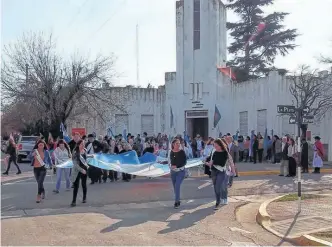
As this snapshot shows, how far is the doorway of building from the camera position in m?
39.2

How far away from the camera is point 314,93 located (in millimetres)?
28656

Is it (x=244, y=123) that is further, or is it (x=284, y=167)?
(x=244, y=123)

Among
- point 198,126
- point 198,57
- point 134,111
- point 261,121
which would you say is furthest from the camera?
point 134,111

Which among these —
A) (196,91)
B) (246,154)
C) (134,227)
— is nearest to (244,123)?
(196,91)

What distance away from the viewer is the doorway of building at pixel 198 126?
129 ft

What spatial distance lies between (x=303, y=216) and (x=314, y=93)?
763 inches

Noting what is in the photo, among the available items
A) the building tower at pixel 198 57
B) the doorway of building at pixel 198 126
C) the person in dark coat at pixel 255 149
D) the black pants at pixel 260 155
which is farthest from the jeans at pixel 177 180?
the doorway of building at pixel 198 126

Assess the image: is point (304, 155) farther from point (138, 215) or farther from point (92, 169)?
point (138, 215)

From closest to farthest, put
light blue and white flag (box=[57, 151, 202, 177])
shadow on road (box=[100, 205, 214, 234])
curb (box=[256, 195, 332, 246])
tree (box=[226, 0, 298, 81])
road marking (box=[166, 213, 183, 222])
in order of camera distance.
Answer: curb (box=[256, 195, 332, 246]) < shadow on road (box=[100, 205, 214, 234]) < road marking (box=[166, 213, 183, 222]) < light blue and white flag (box=[57, 151, 202, 177]) < tree (box=[226, 0, 298, 81])

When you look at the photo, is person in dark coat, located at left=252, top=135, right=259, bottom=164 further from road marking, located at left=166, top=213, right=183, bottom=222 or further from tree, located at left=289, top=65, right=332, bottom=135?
road marking, located at left=166, top=213, right=183, bottom=222

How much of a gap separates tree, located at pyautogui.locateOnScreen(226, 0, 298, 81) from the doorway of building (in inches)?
488

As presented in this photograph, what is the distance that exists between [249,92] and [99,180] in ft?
66.6

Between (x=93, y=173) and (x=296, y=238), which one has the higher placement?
(x=93, y=173)

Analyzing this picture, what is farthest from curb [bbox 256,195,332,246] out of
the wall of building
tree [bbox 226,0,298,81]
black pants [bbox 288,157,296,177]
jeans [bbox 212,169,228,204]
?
tree [bbox 226,0,298,81]
